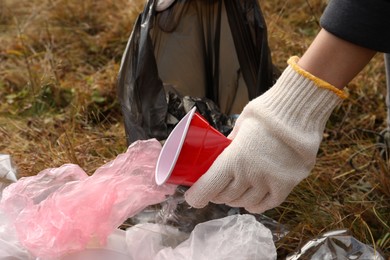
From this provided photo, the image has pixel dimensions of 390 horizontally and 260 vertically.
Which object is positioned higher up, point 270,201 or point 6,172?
point 270,201

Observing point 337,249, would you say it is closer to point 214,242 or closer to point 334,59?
point 214,242

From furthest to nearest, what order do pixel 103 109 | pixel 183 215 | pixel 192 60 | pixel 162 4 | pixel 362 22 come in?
pixel 103 109 → pixel 192 60 → pixel 162 4 → pixel 183 215 → pixel 362 22

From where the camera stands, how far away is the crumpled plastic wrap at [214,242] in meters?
1.32

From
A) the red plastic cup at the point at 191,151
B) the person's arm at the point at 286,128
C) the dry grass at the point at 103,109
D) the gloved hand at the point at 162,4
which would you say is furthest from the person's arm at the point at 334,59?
the gloved hand at the point at 162,4

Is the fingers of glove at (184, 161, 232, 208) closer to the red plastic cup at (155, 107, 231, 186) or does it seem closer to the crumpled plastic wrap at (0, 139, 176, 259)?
the red plastic cup at (155, 107, 231, 186)

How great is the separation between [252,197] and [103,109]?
3.92 feet

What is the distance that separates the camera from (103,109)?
2361mm

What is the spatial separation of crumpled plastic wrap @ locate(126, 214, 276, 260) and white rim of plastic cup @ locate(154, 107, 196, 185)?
0.60ft

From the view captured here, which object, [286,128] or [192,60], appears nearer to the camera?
[286,128]

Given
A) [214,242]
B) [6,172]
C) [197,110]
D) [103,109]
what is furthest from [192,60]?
[214,242]

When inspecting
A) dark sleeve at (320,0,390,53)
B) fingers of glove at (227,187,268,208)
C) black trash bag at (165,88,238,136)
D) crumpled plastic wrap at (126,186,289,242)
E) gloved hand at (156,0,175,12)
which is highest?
dark sleeve at (320,0,390,53)

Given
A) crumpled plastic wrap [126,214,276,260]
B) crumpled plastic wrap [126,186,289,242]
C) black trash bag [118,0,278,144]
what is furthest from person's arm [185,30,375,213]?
black trash bag [118,0,278,144]

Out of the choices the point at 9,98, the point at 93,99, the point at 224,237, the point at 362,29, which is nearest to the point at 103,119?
the point at 93,99

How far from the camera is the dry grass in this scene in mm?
1722
